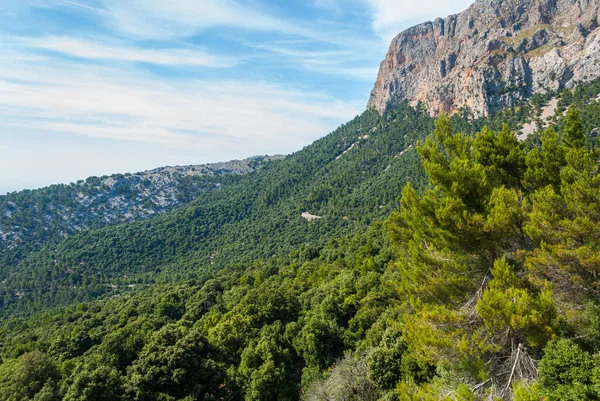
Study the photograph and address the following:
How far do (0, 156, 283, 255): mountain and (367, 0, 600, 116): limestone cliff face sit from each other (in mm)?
117258

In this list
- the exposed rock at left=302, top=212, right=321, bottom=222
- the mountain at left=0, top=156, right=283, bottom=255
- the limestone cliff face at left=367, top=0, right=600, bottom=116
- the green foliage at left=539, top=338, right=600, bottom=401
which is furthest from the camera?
the mountain at left=0, top=156, right=283, bottom=255

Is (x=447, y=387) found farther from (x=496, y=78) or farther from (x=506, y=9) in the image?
(x=506, y=9)

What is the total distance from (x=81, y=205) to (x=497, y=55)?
201m

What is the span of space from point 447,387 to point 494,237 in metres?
5.45

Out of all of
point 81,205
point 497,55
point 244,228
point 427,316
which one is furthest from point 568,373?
point 81,205

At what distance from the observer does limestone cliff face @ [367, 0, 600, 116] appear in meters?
108

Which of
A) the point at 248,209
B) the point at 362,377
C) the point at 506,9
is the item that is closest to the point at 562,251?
the point at 362,377

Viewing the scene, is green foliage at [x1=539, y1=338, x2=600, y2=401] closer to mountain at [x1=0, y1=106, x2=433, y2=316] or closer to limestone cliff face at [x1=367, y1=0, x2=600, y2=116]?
mountain at [x1=0, y1=106, x2=433, y2=316]

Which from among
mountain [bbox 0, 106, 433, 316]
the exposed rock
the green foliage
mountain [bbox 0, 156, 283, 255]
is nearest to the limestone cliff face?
mountain [bbox 0, 106, 433, 316]

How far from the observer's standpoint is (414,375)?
15602 millimetres

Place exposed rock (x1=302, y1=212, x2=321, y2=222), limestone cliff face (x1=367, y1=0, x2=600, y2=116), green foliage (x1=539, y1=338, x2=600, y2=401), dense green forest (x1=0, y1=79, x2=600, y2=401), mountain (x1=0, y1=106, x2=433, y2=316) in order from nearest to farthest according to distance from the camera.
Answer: green foliage (x1=539, y1=338, x2=600, y2=401) → dense green forest (x1=0, y1=79, x2=600, y2=401) → mountain (x1=0, y1=106, x2=433, y2=316) → exposed rock (x1=302, y1=212, x2=321, y2=222) → limestone cliff face (x1=367, y1=0, x2=600, y2=116)

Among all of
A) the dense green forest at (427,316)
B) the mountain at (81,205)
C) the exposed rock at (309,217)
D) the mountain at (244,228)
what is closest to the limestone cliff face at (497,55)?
the mountain at (244,228)

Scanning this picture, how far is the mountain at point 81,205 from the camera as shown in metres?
141

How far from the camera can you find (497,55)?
12050 cm
